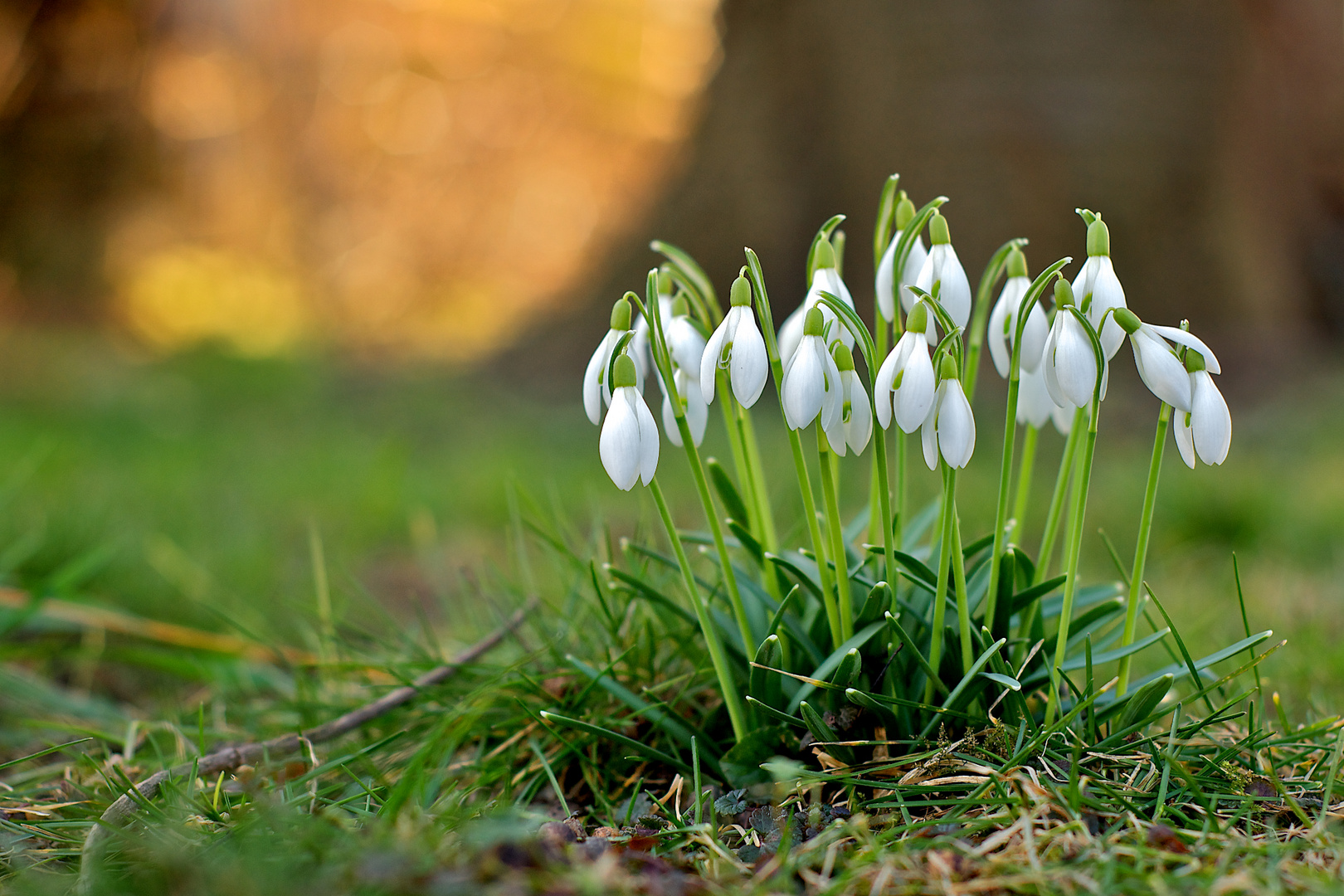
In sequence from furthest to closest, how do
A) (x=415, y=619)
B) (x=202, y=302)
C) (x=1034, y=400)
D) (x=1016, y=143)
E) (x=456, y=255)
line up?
1. (x=456, y=255)
2. (x=202, y=302)
3. (x=1016, y=143)
4. (x=415, y=619)
5. (x=1034, y=400)

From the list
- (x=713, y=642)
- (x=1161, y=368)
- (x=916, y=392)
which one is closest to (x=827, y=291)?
(x=916, y=392)

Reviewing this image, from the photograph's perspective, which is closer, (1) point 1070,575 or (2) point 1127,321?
(2) point 1127,321

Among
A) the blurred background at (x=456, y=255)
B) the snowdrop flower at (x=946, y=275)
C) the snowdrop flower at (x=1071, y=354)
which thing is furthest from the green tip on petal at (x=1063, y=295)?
the blurred background at (x=456, y=255)

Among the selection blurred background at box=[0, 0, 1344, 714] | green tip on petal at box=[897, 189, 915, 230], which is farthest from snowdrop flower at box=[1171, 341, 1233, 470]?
blurred background at box=[0, 0, 1344, 714]

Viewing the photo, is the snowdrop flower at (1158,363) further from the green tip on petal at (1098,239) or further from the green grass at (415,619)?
the green grass at (415,619)

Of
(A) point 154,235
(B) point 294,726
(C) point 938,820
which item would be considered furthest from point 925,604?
(A) point 154,235

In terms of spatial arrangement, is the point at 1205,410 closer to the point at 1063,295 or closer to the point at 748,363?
the point at 1063,295
